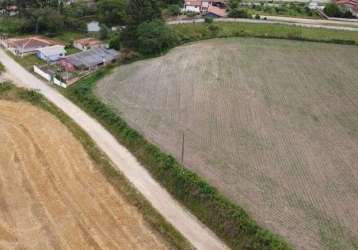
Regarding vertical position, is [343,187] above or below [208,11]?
below

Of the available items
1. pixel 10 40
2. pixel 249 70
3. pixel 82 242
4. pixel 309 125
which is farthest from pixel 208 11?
pixel 82 242

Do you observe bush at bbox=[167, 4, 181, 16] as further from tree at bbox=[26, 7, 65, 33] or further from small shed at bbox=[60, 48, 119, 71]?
small shed at bbox=[60, 48, 119, 71]

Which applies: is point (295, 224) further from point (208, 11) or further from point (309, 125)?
point (208, 11)

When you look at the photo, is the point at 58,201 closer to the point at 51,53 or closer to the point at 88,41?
the point at 51,53

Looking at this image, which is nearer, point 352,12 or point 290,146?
point 290,146

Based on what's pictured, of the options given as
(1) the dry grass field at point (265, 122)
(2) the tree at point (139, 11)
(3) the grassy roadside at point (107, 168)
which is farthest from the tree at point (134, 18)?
(3) the grassy roadside at point (107, 168)

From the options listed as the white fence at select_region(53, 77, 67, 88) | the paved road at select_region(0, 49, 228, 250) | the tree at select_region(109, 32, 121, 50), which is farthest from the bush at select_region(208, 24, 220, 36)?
the paved road at select_region(0, 49, 228, 250)

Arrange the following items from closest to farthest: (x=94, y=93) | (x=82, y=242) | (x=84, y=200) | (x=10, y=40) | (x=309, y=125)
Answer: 1. (x=82, y=242)
2. (x=84, y=200)
3. (x=309, y=125)
4. (x=94, y=93)
5. (x=10, y=40)
